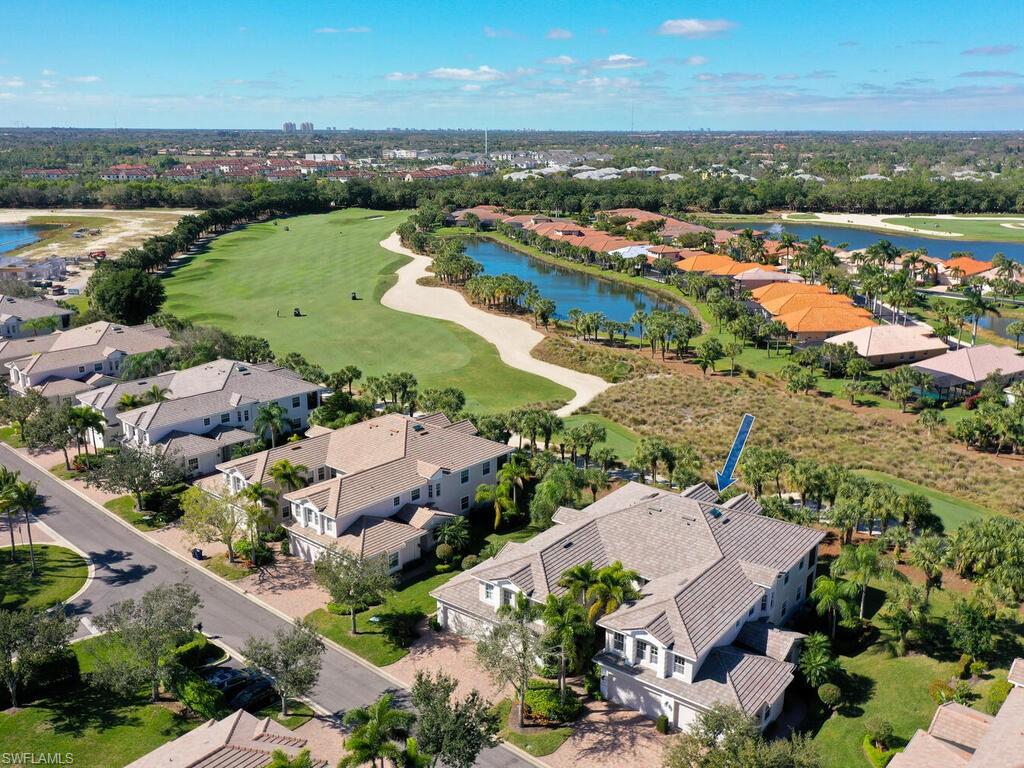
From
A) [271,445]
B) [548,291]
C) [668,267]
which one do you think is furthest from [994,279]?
[271,445]

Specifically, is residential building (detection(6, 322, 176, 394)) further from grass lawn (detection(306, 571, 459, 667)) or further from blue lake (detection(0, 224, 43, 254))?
blue lake (detection(0, 224, 43, 254))

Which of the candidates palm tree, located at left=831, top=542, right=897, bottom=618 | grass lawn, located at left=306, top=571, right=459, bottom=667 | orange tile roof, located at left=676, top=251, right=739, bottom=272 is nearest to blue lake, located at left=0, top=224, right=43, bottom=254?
orange tile roof, located at left=676, top=251, right=739, bottom=272

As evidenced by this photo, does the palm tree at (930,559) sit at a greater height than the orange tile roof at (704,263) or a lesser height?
lesser

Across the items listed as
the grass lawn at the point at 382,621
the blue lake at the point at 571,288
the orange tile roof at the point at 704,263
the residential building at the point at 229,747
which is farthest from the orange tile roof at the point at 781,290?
the residential building at the point at 229,747

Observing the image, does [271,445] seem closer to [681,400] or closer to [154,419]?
[154,419]

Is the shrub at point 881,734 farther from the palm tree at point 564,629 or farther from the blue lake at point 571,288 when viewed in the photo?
the blue lake at point 571,288

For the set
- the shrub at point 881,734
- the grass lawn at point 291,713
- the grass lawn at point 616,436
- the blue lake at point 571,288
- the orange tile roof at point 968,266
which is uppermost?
the orange tile roof at point 968,266
